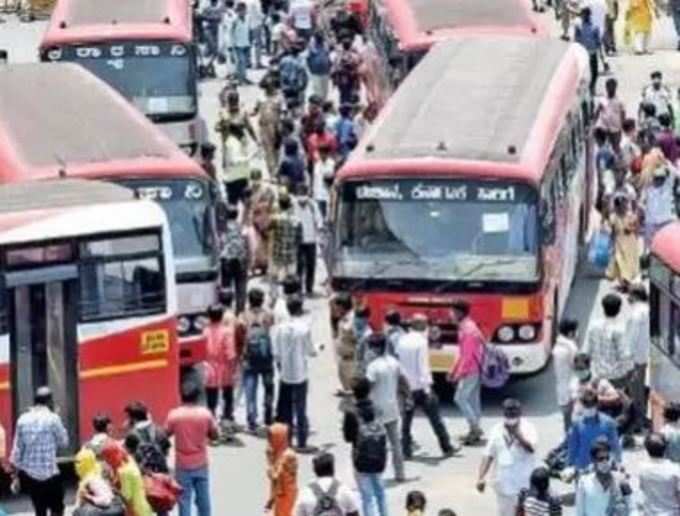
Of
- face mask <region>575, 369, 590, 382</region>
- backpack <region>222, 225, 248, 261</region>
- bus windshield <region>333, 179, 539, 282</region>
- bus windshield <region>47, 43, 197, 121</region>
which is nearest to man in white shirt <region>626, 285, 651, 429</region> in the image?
face mask <region>575, 369, 590, 382</region>

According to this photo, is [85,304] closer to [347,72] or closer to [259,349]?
[259,349]

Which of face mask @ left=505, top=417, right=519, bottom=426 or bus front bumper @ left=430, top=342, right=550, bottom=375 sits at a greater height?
face mask @ left=505, top=417, right=519, bottom=426

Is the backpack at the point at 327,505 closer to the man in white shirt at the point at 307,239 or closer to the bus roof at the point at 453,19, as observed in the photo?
the man in white shirt at the point at 307,239

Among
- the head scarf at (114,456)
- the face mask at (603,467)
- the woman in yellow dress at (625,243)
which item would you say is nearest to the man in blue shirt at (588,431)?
the face mask at (603,467)

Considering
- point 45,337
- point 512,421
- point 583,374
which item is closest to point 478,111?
point 583,374

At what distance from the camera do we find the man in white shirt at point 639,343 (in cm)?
2483

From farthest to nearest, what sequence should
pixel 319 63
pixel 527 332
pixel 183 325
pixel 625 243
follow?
pixel 319 63, pixel 625 243, pixel 183 325, pixel 527 332

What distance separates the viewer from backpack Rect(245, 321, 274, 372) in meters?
25.3

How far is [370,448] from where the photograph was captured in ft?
72.2

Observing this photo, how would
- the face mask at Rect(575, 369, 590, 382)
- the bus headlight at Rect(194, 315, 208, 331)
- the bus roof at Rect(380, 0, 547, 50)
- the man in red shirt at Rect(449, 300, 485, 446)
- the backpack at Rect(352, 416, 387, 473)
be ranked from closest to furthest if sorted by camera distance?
the backpack at Rect(352, 416, 387, 473), the face mask at Rect(575, 369, 590, 382), the man in red shirt at Rect(449, 300, 485, 446), the bus headlight at Rect(194, 315, 208, 331), the bus roof at Rect(380, 0, 547, 50)

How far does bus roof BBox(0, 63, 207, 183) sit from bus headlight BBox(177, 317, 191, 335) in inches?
57.2

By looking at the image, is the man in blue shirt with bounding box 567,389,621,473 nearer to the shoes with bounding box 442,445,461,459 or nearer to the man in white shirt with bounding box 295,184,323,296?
the shoes with bounding box 442,445,461,459

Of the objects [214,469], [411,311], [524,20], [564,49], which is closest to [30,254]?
[214,469]

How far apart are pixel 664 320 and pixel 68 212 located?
216 inches
